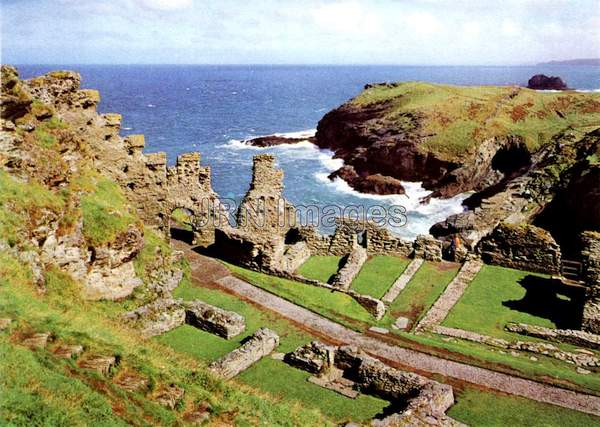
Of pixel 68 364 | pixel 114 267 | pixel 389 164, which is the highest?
pixel 68 364

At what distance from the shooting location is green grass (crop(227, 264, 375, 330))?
22078 mm

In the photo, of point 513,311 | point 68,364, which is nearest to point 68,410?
point 68,364

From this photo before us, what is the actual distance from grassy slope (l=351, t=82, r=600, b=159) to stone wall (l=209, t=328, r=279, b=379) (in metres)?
58.4

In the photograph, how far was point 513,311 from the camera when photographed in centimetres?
2345

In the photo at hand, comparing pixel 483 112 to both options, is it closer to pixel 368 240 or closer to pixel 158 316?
pixel 368 240

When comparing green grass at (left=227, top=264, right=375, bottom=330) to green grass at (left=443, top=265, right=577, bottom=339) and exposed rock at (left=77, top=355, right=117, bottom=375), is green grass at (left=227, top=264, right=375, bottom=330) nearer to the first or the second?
green grass at (left=443, top=265, right=577, bottom=339)

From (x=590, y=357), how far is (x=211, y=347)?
13.6 metres

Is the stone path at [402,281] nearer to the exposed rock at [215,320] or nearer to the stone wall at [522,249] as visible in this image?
the stone wall at [522,249]

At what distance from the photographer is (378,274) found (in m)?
27.8

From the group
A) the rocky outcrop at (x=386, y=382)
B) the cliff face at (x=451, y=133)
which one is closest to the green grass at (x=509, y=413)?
the rocky outcrop at (x=386, y=382)

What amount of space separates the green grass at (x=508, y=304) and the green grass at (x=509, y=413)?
5447mm

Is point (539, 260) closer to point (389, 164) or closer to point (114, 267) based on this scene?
point (114, 267)

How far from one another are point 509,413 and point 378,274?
12.3 m

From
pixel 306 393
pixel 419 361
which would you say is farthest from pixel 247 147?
pixel 306 393
